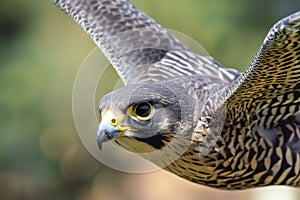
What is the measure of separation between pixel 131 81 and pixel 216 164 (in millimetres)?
1144

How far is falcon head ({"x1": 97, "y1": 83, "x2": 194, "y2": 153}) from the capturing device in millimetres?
6004

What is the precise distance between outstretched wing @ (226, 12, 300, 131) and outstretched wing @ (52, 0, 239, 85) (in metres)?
0.90

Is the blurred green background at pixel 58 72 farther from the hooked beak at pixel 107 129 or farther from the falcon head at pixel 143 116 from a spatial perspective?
the hooked beak at pixel 107 129

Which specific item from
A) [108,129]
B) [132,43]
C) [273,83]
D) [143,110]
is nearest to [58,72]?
[132,43]

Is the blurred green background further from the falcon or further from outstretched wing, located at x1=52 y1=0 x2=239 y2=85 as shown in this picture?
the falcon

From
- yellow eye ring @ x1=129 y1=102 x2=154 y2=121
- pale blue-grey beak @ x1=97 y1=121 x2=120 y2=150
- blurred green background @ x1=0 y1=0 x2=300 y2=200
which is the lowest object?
blurred green background @ x1=0 y1=0 x2=300 y2=200

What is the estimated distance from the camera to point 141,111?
612 centimetres

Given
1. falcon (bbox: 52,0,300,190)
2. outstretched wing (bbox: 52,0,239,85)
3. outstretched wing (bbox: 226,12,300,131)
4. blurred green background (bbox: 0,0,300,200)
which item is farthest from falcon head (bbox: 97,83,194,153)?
blurred green background (bbox: 0,0,300,200)

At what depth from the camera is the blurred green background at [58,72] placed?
12445mm

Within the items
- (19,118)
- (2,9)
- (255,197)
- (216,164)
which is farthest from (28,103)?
(216,164)

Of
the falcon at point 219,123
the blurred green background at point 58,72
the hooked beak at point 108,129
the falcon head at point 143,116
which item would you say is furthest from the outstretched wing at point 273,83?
the blurred green background at point 58,72

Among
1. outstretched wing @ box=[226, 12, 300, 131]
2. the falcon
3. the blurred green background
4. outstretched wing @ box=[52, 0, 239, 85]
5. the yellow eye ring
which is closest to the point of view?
outstretched wing @ box=[226, 12, 300, 131]

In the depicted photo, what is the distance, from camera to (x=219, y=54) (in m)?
12.4

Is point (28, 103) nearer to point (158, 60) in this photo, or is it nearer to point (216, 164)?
point (158, 60)
